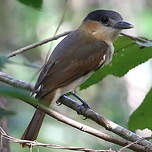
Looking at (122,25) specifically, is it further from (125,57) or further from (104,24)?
(125,57)

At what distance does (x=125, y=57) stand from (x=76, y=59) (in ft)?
2.58

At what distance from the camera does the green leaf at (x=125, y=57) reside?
7.03 ft

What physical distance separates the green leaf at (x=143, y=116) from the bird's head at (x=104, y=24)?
1074 millimetres

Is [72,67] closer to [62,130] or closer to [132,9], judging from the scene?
[62,130]

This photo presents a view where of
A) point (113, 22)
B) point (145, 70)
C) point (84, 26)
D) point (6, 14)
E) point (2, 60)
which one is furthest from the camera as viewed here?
point (6, 14)

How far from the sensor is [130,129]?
87.4 inches

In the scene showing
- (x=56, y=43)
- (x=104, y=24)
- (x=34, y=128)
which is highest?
(x=104, y=24)

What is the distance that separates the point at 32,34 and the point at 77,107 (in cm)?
359

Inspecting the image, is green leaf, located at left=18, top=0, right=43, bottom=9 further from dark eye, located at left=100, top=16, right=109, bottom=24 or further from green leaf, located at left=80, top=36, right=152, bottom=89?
dark eye, located at left=100, top=16, right=109, bottom=24

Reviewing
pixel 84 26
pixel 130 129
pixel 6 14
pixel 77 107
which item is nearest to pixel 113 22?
pixel 84 26

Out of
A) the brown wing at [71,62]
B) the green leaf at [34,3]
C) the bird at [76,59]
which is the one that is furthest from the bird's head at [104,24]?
the green leaf at [34,3]

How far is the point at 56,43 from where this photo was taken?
5.45 m

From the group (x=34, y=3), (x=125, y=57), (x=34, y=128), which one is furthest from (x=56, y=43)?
(x=34, y=3)

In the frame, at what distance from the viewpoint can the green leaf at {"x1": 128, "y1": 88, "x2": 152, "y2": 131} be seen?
2.13 meters
